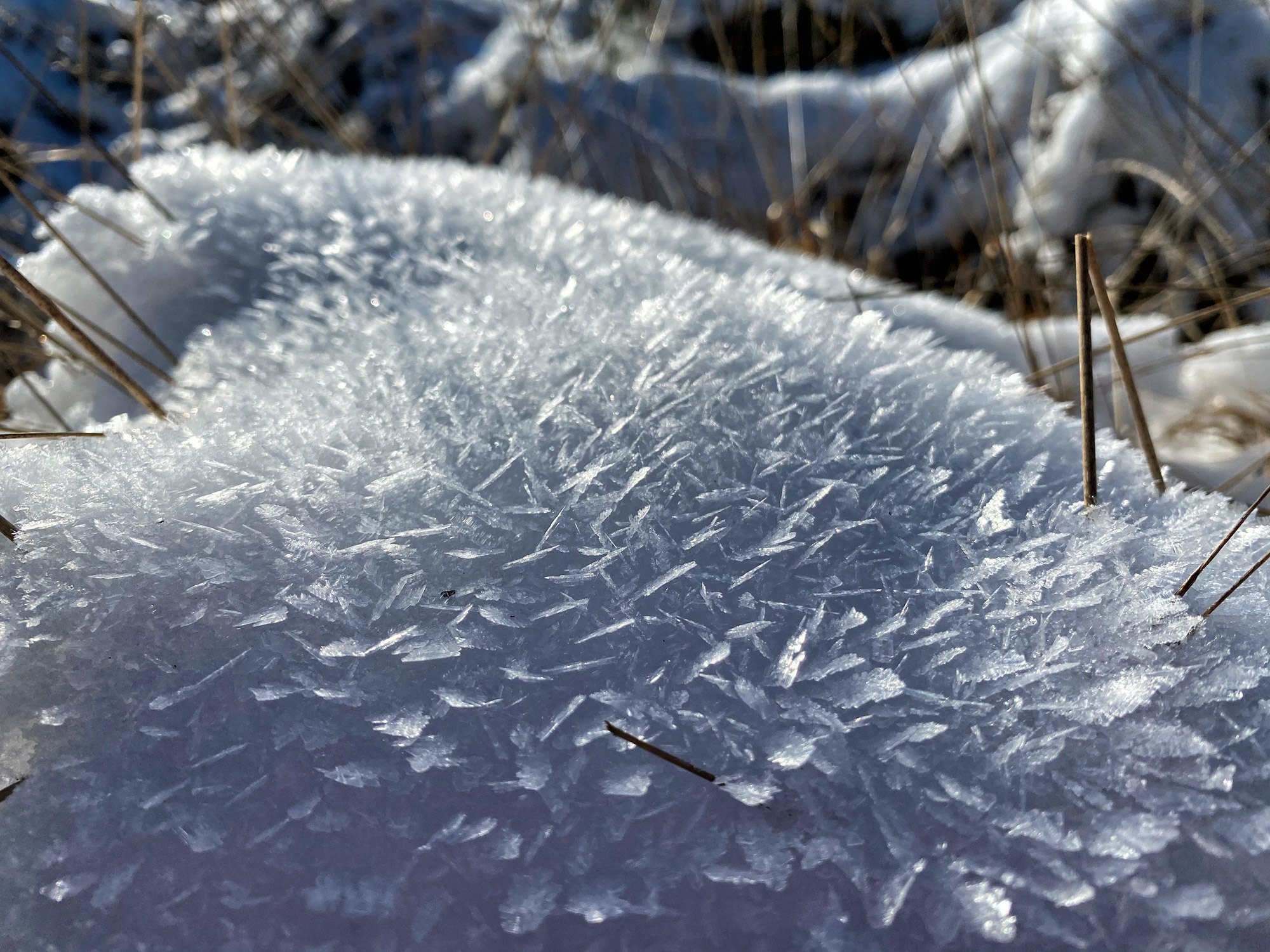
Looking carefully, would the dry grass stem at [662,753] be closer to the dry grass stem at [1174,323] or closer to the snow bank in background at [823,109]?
the dry grass stem at [1174,323]

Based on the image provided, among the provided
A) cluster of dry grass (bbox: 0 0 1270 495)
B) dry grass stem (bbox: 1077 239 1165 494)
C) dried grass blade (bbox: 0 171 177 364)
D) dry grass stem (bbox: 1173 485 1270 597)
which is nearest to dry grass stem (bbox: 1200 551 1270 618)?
dry grass stem (bbox: 1173 485 1270 597)

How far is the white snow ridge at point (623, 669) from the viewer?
1.40 ft

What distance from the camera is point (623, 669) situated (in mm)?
484

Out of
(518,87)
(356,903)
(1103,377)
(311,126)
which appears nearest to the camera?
(356,903)

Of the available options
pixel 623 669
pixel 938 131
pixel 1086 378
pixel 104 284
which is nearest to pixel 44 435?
pixel 104 284

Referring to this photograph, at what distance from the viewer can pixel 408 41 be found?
10.6 feet

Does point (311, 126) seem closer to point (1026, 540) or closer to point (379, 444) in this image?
point (379, 444)

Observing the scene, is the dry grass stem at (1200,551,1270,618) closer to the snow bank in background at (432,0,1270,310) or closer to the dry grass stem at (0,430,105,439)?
the dry grass stem at (0,430,105,439)

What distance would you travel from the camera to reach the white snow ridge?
43cm

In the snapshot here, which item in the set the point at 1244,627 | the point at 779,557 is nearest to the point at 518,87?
the point at 779,557

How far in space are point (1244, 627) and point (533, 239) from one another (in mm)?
639

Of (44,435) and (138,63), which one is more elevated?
(138,63)

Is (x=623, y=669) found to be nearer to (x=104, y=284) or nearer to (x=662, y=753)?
(x=662, y=753)

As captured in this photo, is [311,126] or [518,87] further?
[311,126]
